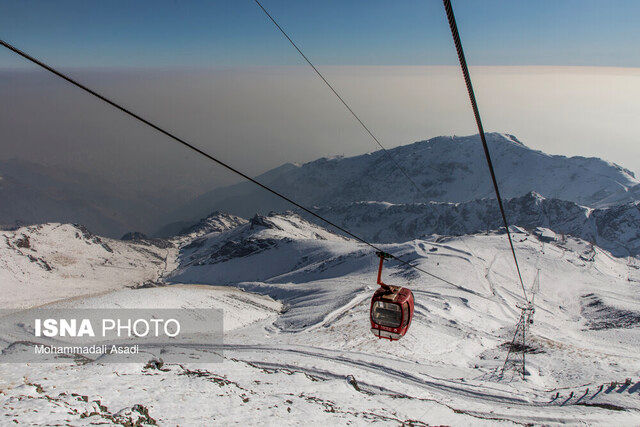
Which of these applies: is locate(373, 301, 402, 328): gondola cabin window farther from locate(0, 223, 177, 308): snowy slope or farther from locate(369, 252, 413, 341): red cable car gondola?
locate(0, 223, 177, 308): snowy slope

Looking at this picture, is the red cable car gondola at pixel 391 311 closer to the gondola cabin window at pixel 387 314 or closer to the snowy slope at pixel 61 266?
the gondola cabin window at pixel 387 314

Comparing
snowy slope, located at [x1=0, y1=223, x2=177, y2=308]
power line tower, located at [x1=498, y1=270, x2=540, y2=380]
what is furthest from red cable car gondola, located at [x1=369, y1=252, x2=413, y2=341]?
snowy slope, located at [x1=0, y1=223, x2=177, y2=308]

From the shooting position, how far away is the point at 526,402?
24969 mm

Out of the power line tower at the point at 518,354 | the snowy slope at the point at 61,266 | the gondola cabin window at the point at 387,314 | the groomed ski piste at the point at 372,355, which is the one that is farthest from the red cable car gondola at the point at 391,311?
the snowy slope at the point at 61,266

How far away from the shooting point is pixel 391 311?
69.8ft

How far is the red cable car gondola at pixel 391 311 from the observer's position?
20.3 m

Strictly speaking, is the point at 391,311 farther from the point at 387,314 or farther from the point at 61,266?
the point at 61,266

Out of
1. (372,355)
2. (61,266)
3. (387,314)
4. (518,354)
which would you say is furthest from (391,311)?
(61,266)

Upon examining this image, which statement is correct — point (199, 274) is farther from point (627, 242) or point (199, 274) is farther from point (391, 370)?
point (627, 242)

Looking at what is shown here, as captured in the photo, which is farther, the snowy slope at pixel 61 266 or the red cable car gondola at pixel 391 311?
the snowy slope at pixel 61 266

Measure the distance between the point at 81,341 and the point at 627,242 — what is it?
223 m

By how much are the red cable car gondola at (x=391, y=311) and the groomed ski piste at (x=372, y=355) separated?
14.6 ft

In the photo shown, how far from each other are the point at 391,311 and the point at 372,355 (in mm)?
14198

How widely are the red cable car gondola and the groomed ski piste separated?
4.44 meters
